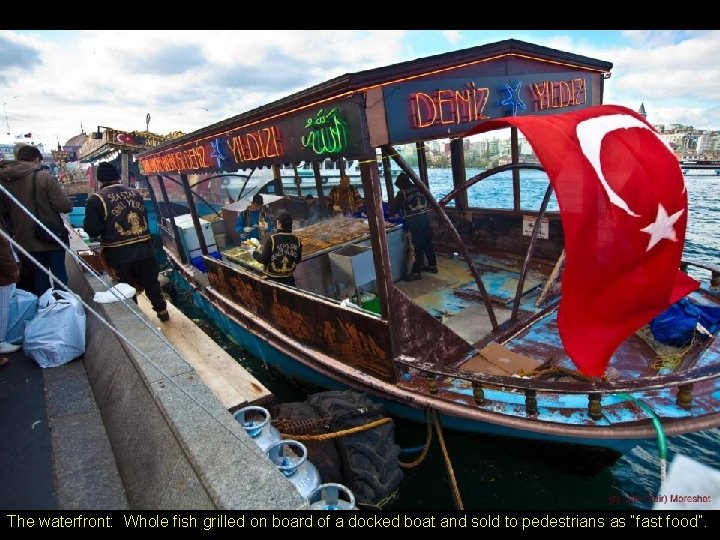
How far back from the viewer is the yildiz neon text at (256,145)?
4.77 m

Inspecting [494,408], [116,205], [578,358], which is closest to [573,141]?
[578,358]

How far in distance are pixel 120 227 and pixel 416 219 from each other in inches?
200

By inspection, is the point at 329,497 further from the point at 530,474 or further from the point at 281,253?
the point at 281,253

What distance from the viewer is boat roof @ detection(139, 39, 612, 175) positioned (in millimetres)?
3580

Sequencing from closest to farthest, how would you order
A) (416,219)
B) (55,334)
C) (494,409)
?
(494,409) < (55,334) < (416,219)

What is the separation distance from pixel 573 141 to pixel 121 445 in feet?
14.1

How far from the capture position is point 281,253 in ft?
21.0

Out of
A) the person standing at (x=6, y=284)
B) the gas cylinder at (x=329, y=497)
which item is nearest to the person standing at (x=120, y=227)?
the person standing at (x=6, y=284)

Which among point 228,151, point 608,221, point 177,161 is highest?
point 177,161

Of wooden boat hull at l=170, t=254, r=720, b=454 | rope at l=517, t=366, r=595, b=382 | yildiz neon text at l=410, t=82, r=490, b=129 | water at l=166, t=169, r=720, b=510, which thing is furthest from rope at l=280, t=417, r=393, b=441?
yildiz neon text at l=410, t=82, r=490, b=129

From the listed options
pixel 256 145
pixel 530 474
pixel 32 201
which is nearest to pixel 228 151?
pixel 256 145

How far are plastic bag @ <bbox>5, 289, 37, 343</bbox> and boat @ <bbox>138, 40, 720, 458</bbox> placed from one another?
2.99 m

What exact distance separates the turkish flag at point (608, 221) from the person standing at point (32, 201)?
5573mm

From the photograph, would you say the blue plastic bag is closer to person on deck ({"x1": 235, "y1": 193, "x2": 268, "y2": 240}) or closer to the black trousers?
the black trousers
